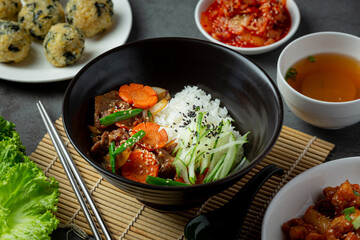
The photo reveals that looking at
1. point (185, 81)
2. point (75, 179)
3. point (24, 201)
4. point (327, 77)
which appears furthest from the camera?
point (327, 77)

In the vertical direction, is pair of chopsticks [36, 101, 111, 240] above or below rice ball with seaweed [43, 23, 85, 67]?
below

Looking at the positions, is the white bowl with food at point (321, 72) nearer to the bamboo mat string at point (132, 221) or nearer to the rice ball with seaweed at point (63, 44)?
the bamboo mat string at point (132, 221)

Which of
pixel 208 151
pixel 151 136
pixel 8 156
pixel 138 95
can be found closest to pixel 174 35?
pixel 138 95

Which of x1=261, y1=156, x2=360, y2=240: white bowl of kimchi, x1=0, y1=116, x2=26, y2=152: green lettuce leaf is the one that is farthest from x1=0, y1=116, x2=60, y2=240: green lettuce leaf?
x1=261, y1=156, x2=360, y2=240: white bowl of kimchi

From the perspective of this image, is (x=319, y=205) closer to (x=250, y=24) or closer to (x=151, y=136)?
(x=151, y=136)

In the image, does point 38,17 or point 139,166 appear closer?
point 139,166

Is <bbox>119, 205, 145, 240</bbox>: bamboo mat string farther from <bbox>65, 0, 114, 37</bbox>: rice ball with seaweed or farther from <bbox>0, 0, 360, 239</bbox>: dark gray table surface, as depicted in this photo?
<bbox>65, 0, 114, 37</bbox>: rice ball with seaweed

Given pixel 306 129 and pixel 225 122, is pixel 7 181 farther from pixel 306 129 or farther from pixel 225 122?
pixel 306 129
